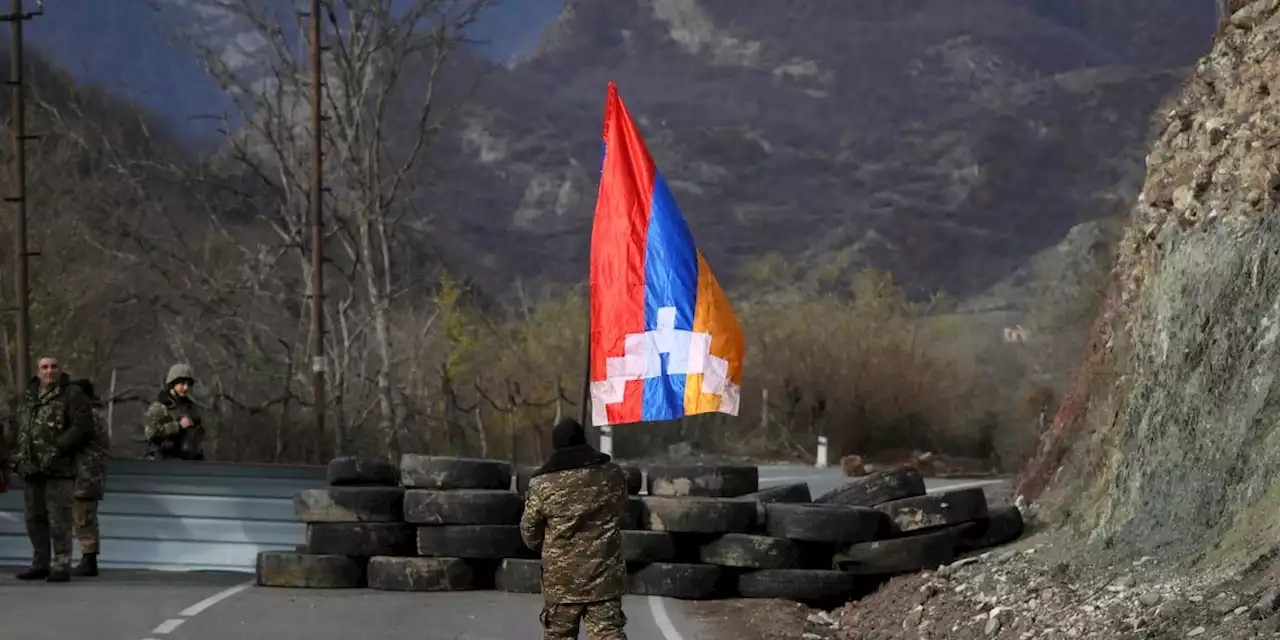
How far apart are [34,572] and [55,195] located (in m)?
47.0

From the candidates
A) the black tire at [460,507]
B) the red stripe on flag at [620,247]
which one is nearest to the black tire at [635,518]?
the black tire at [460,507]

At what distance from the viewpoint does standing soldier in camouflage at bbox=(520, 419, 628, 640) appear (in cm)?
828

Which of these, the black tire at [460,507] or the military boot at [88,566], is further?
the military boot at [88,566]

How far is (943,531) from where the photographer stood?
45.3 ft

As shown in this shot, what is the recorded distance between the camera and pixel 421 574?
1393cm

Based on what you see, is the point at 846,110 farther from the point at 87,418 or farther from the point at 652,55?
the point at 87,418

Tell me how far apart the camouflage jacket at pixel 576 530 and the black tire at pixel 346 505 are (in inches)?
235

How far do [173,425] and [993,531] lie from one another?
8422mm

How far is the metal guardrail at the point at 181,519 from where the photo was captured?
51.6 feet

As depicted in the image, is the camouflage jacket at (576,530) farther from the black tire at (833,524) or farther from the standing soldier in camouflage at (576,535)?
the black tire at (833,524)

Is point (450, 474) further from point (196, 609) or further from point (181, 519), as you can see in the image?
point (181, 519)

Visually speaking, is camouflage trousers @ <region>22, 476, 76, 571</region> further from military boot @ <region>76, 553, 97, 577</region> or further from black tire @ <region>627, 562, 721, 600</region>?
black tire @ <region>627, 562, 721, 600</region>

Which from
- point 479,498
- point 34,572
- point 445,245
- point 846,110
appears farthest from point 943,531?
point 846,110

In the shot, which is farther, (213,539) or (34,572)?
(213,539)
